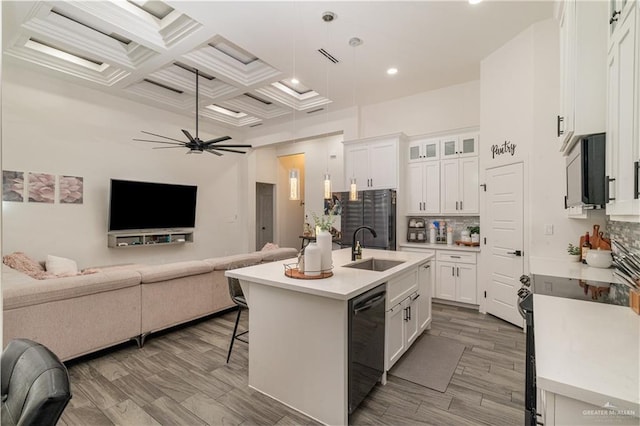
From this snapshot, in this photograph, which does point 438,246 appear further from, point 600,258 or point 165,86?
point 165,86

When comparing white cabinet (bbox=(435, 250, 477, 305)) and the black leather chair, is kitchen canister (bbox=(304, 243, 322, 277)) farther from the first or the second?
white cabinet (bbox=(435, 250, 477, 305))

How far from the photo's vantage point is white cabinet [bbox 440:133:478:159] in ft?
15.7

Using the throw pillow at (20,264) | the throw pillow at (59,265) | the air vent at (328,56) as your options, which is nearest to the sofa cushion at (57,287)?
the throw pillow at (20,264)

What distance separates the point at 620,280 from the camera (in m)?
2.03

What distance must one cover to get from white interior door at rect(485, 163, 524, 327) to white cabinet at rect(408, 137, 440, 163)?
1.07 metres

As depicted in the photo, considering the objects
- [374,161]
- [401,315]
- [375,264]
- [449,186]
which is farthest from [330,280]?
[374,161]

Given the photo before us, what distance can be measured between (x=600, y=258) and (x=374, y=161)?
3566mm

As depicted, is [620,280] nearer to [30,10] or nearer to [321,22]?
[321,22]

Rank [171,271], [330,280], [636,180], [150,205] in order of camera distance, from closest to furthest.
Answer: [636,180] < [330,280] < [171,271] < [150,205]

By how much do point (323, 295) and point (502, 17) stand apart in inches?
148

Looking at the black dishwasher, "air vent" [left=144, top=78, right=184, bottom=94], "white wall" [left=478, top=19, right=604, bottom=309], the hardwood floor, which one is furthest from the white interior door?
"air vent" [left=144, top=78, right=184, bottom=94]

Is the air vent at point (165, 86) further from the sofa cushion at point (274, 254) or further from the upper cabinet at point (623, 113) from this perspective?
the upper cabinet at point (623, 113)

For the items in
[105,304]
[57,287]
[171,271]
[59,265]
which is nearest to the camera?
[57,287]

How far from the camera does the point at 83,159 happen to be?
504cm
